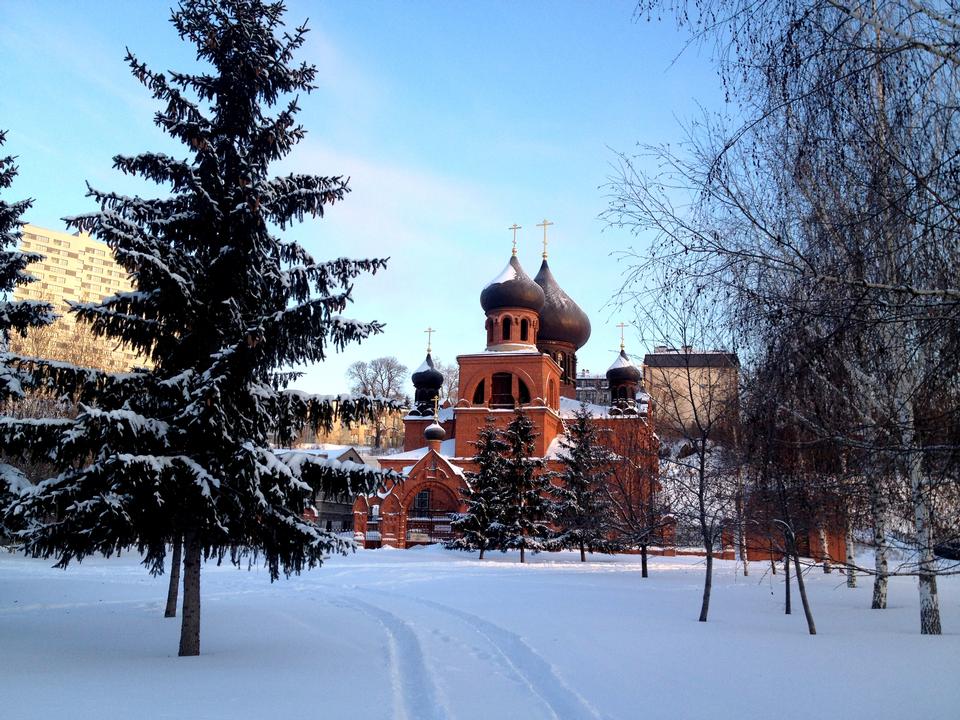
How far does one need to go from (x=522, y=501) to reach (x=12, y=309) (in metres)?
21.8

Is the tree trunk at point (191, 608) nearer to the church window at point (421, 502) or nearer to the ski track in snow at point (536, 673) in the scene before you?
the ski track in snow at point (536, 673)

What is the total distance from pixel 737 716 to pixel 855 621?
8001 millimetres

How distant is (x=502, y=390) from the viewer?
3988 centimetres

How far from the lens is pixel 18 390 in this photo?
10625 millimetres

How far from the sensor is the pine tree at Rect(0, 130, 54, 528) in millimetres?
10688

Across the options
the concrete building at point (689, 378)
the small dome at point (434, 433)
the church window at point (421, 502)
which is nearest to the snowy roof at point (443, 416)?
the small dome at point (434, 433)

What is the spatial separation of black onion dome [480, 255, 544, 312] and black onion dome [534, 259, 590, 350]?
283 inches

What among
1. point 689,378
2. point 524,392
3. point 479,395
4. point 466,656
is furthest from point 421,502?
point 466,656

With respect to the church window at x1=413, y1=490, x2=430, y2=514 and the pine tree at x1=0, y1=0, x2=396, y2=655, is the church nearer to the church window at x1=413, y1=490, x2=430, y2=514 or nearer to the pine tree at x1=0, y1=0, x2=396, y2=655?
the church window at x1=413, y1=490, x2=430, y2=514

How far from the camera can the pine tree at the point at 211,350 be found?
26.7 ft

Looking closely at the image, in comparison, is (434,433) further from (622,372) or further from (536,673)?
(536,673)

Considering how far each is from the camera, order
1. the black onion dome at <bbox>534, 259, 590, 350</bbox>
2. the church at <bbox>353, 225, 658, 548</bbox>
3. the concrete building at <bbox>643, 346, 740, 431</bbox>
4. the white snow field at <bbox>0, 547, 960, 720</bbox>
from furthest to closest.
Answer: the black onion dome at <bbox>534, 259, 590, 350</bbox> < the church at <bbox>353, 225, 658, 548</bbox> < the concrete building at <bbox>643, 346, 740, 431</bbox> < the white snow field at <bbox>0, 547, 960, 720</bbox>

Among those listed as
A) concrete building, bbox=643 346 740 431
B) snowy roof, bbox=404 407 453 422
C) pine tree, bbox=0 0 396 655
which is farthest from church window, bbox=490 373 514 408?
pine tree, bbox=0 0 396 655

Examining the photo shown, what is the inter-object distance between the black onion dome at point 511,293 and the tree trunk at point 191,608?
1222 inches
